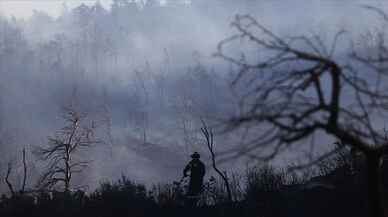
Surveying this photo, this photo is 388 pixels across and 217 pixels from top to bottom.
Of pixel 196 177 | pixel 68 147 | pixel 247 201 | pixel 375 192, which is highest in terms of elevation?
pixel 68 147

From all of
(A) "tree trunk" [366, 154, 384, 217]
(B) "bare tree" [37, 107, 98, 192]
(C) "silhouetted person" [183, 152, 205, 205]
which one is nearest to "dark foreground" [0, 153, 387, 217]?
(C) "silhouetted person" [183, 152, 205, 205]

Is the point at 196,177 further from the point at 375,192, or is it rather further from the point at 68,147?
the point at 68,147

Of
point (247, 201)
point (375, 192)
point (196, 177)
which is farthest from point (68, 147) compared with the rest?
point (375, 192)

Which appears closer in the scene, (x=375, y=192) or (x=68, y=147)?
(x=375, y=192)

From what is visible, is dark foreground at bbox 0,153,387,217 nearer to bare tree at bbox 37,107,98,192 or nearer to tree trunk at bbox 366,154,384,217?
bare tree at bbox 37,107,98,192

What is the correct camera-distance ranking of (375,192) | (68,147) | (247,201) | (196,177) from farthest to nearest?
(68,147) < (196,177) < (247,201) < (375,192)

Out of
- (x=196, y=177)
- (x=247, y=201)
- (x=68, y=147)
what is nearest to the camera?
(x=247, y=201)

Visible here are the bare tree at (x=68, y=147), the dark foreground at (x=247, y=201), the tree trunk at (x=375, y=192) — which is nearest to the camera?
the tree trunk at (x=375, y=192)

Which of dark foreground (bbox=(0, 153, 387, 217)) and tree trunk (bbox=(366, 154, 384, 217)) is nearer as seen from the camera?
tree trunk (bbox=(366, 154, 384, 217))

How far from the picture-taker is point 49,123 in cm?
10350

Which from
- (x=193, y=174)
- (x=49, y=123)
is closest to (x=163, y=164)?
(x=49, y=123)

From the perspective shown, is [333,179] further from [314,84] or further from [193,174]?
[314,84]

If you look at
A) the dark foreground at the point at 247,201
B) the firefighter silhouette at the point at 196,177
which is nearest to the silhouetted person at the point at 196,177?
the firefighter silhouette at the point at 196,177

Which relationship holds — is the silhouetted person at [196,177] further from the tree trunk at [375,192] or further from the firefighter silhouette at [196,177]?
the tree trunk at [375,192]
